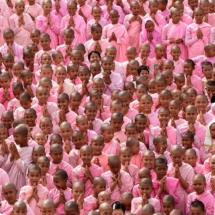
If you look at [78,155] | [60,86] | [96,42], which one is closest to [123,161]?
[78,155]

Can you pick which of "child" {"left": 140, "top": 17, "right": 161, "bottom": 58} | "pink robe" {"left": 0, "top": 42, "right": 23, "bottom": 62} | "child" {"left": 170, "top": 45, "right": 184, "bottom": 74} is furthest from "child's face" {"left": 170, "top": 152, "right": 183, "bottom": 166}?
"pink robe" {"left": 0, "top": 42, "right": 23, "bottom": 62}

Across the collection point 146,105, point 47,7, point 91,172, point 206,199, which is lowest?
point 206,199

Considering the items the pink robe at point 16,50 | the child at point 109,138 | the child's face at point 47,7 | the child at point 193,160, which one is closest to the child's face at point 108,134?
the child at point 109,138

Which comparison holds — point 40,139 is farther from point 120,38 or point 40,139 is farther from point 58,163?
point 120,38

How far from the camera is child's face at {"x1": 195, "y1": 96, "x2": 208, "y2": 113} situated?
2034 cm

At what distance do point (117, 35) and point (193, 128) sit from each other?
374 centimetres

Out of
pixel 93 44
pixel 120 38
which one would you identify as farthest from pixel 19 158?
pixel 120 38

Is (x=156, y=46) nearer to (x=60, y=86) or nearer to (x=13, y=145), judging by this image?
(x=60, y=86)

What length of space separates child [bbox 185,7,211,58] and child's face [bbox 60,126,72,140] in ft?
13.3

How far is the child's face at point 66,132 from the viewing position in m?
19.5

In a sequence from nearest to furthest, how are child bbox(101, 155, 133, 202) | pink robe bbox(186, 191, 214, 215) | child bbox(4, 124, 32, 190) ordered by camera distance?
pink robe bbox(186, 191, 214, 215)
child bbox(101, 155, 133, 202)
child bbox(4, 124, 32, 190)

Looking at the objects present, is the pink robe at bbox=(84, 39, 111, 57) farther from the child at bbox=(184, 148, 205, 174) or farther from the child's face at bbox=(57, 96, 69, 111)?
the child at bbox=(184, 148, 205, 174)

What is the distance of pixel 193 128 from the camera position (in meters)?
19.8

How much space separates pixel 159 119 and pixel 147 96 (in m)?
0.54
